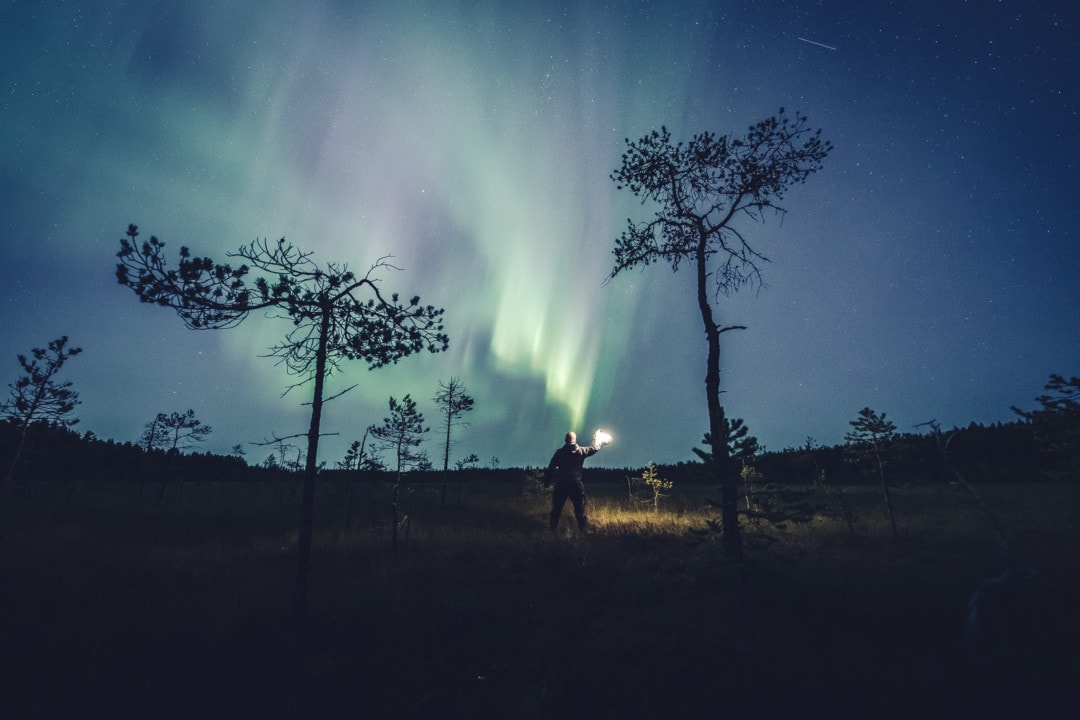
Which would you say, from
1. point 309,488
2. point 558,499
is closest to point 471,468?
point 558,499

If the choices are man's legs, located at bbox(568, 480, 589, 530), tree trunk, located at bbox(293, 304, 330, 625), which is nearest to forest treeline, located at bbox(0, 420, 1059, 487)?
man's legs, located at bbox(568, 480, 589, 530)

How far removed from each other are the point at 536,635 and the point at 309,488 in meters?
4.32

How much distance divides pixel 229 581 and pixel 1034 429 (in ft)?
73.5

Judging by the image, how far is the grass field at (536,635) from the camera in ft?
13.4

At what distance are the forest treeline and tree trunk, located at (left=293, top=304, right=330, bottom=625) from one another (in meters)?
13.9

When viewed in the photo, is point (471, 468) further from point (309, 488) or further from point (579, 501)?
point (309, 488)

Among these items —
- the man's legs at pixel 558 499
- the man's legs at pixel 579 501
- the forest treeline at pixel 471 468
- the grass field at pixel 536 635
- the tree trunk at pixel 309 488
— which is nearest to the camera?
the grass field at pixel 536 635

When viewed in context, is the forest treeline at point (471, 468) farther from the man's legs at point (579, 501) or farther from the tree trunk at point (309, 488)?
the tree trunk at point (309, 488)

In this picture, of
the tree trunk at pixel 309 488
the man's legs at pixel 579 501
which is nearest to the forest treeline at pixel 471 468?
the man's legs at pixel 579 501

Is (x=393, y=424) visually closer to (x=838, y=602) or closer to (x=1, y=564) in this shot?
(x=1, y=564)

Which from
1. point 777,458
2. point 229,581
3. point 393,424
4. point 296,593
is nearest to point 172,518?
point 393,424

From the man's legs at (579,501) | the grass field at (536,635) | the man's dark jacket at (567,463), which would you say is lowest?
the grass field at (536,635)

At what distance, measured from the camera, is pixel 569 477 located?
12484mm

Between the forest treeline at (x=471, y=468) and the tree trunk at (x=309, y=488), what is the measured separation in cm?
1387
